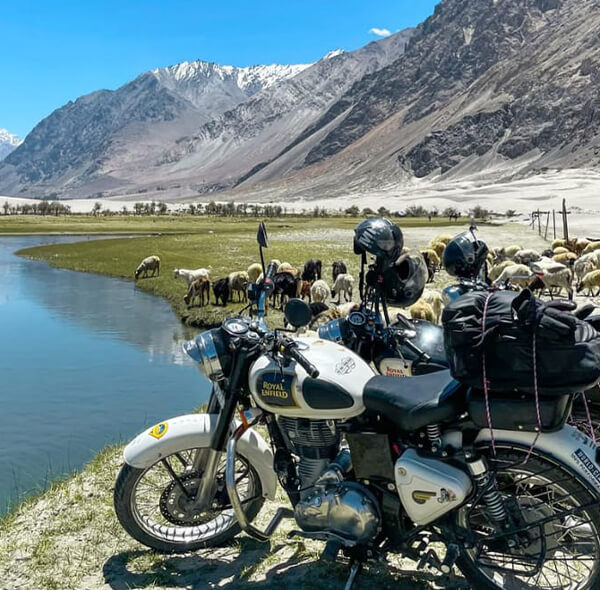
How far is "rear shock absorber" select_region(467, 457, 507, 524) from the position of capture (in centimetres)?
392

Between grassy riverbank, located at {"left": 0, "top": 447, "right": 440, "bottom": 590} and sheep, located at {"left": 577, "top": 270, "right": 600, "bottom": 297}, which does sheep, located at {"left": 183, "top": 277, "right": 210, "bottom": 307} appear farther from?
grassy riverbank, located at {"left": 0, "top": 447, "right": 440, "bottom": 590}

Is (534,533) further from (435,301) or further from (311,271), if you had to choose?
(311,271)

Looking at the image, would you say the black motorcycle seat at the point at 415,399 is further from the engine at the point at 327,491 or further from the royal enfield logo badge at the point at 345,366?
the engine at the point at 327,491

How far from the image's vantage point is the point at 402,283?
592 cm

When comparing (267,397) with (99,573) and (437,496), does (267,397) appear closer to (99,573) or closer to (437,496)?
(437,496)

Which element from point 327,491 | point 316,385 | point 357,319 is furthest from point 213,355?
point 357,319

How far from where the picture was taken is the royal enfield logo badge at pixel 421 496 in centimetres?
392

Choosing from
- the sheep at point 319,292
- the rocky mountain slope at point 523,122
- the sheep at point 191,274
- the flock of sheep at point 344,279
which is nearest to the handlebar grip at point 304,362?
the flock of sheep at point 344,279

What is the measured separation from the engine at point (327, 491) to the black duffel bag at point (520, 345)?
109 centimetres

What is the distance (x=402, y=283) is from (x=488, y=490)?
2360 mm

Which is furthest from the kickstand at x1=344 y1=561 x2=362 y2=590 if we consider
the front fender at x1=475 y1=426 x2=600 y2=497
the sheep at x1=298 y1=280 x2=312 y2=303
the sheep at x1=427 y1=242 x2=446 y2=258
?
the sheep at x1=427 y1=242 x2=446 y2=258

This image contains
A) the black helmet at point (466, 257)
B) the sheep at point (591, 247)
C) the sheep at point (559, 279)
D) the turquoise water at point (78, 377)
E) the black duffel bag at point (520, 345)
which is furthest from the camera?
the sheep at point (591, 247)

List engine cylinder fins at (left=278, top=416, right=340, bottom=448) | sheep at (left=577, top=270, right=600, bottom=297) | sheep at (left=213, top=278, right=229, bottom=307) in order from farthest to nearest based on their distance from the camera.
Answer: sheep at (left=213, top=278, right=229, bottom=307)
sheep at (left=577, top=270, right=600, bottom=297)
engine cylinder fins at (left=278, top=416, right=340, bottom=448)

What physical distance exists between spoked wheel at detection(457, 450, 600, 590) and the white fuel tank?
37.4 inches
